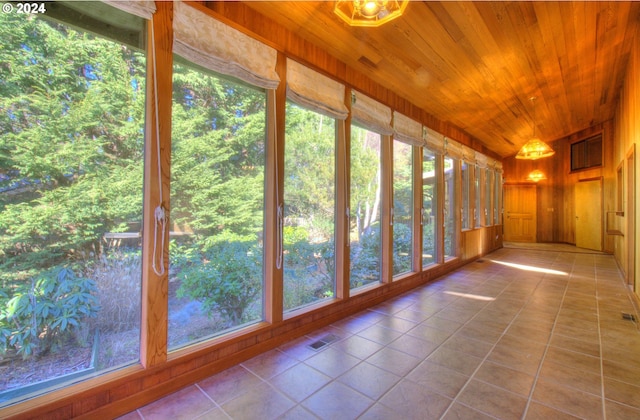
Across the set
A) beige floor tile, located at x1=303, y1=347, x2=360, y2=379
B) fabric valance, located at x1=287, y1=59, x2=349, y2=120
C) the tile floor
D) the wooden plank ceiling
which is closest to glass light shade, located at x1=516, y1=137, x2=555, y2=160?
the wooden plank ceiling

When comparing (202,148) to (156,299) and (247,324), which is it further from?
(247,324)

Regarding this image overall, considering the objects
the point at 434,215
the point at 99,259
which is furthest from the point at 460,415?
the point at 434,215

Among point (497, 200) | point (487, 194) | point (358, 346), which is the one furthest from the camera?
point (497, 200)

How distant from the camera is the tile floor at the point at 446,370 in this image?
1.60 metres

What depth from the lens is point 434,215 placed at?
482 centimetres

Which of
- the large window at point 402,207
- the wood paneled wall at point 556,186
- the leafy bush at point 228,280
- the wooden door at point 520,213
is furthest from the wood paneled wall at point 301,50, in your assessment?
the wooden door at point 520,213

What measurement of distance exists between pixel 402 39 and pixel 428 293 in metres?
3.05

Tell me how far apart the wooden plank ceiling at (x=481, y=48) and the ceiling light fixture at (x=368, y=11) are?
0.48 meters

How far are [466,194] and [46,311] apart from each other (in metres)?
6.42

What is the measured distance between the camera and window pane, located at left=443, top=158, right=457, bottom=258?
205 inches

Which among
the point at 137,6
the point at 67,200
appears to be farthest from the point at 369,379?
the point at 137,6

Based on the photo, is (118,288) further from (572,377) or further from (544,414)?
(572,377)

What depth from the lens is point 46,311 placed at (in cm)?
144

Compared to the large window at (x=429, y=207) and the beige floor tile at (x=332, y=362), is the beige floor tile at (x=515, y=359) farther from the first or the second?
the large window at (x=429, y=207)
